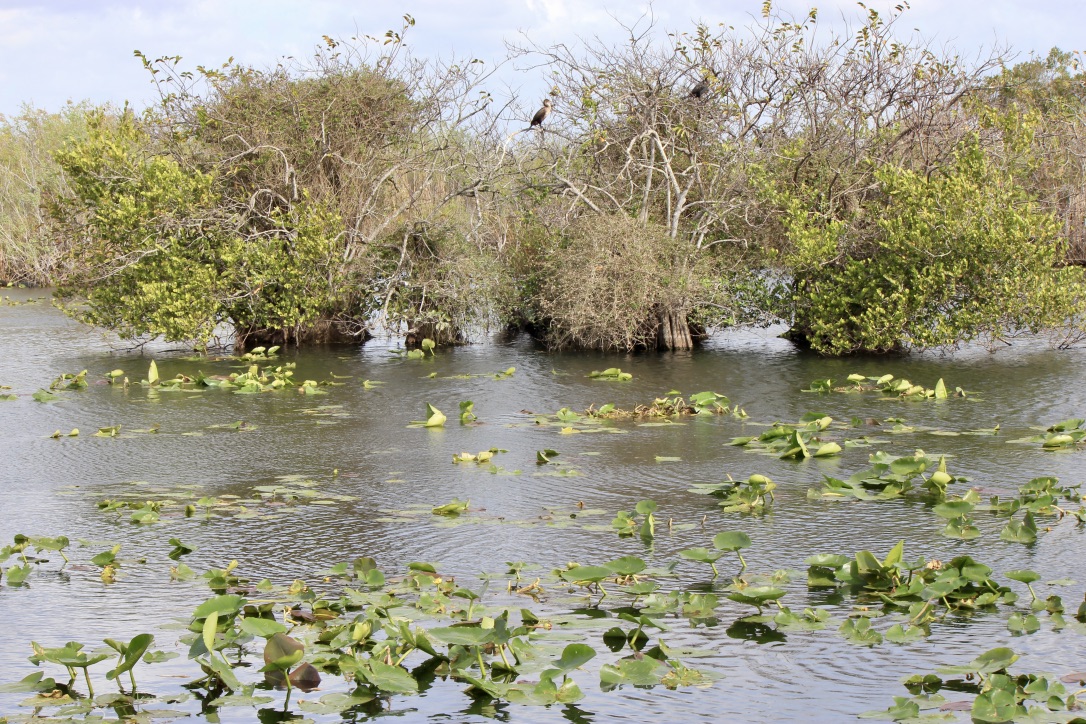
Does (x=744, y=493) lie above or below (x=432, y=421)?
below

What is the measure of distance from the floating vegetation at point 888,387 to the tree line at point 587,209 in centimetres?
260

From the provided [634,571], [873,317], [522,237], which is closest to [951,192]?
[873,317]

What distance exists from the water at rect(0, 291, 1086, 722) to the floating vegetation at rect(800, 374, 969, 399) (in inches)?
12.4

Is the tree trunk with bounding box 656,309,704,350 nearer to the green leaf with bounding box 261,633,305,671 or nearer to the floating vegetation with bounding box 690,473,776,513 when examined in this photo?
the floating vegetation with bounding box 690,473,776,513

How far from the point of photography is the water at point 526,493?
4977mm

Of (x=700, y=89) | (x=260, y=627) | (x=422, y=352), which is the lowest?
(x=260, y=627)

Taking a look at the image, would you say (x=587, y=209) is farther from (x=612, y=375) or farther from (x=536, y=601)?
(x=536, y=601)

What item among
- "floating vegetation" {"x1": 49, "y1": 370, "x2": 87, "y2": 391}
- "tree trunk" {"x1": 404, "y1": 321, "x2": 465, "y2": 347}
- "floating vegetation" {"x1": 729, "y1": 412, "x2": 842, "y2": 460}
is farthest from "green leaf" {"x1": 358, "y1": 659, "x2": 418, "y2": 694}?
"tree trunk" {"x1": 404, "y1": 321, "x2": 465, "y2": 347}

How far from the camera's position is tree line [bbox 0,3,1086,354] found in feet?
52.6

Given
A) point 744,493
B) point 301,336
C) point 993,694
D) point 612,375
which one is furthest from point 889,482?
point 301,336

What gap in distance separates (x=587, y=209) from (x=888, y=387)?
22.1 feet

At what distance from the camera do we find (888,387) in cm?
1268

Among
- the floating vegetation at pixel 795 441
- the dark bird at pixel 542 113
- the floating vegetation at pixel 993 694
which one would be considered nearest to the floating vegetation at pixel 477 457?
the floating vegetation at pixel 795 441

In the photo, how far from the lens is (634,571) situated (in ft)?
19.1
